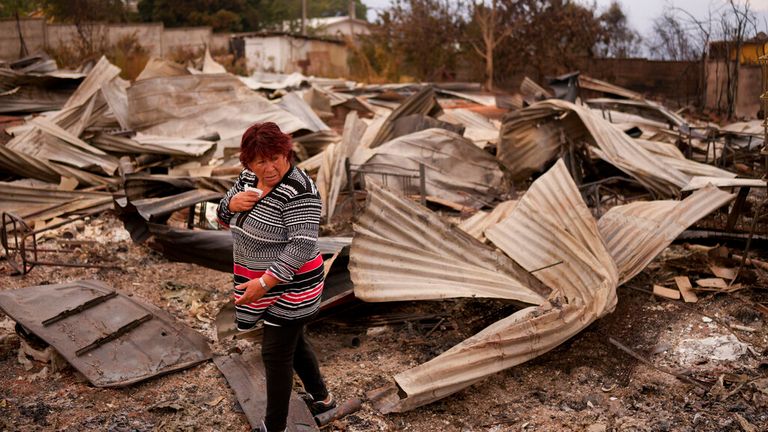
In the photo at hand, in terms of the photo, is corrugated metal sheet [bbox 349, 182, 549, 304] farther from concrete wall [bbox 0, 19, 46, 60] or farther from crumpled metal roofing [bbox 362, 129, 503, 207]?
concrete wall [bbox 0, 19, 46, 60]

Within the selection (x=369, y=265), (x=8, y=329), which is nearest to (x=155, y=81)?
(x=8, y=329)

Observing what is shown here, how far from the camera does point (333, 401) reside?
10.8 feet

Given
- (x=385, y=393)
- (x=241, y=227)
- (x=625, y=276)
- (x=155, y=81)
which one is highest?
(x=155, y=81)

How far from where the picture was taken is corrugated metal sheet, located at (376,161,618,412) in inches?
129

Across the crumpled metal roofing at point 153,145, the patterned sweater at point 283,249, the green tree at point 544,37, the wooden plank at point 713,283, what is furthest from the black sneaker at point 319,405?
the green tree at point 544,37

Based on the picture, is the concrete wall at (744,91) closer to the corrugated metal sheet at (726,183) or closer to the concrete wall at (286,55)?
the corrugated metal sheet at (726,183)

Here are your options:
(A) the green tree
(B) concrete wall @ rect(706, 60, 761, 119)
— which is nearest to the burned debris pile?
(B) concrete wall @ rect(706, 60, 761, 119)

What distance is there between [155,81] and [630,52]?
13.6 metres

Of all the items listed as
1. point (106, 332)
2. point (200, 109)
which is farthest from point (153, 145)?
point (106, 332)

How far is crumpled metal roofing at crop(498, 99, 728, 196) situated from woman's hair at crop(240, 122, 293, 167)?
4466 millimetres

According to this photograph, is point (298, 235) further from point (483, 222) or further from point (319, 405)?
point (483, 222)

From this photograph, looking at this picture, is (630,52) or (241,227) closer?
(241,227)

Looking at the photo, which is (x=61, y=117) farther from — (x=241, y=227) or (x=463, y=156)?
(x=241, y=227)

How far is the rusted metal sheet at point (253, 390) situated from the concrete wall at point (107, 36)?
1290 centimetres
